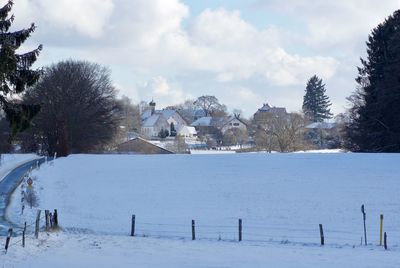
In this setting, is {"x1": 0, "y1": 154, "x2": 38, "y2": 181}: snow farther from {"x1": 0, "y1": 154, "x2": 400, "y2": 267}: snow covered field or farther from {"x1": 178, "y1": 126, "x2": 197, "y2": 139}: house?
{"x1": 178, "y1": 126, "x2": 197, "y2": 139}: house

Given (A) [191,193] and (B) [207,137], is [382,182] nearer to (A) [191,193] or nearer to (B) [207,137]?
(A) [191,193]

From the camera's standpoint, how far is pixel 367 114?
6144 centimetres

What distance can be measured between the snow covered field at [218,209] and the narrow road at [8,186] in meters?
0.77

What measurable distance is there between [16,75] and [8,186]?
88.1 ft

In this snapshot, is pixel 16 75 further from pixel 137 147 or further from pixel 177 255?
pixel 137 147

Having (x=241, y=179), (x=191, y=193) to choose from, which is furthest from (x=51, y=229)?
(x=241, y=179)

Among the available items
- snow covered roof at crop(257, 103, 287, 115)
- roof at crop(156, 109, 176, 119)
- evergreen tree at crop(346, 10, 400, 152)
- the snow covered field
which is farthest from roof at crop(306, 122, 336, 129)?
the snow covered field

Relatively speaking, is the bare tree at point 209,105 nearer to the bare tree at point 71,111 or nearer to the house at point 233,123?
the house at point 233,123

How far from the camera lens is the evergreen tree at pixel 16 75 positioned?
757 inches

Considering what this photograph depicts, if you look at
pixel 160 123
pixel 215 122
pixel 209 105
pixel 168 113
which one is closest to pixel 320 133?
pixel 215 122

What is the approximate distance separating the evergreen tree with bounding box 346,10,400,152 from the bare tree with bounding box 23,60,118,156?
3054cm

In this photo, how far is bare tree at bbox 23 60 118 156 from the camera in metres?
77.2

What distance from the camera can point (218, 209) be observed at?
35.6m

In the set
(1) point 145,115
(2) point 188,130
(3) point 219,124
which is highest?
(1) point 145,115
